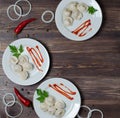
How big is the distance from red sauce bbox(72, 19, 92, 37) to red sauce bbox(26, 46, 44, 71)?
0.68 feet

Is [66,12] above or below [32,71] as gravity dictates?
above

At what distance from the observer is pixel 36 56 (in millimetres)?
1840

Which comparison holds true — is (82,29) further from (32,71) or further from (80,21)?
(32,71)

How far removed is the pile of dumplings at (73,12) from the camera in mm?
1852

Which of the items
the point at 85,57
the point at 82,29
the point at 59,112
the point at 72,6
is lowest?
the point at 59,112

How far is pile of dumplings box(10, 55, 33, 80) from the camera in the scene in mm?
1818

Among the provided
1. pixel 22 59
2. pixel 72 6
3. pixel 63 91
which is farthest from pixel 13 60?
pixel 72 6

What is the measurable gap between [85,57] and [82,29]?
0.14 meters

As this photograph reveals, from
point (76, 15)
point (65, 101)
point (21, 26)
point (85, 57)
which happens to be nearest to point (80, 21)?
point (76, 15)

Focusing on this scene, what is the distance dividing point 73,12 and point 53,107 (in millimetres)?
481

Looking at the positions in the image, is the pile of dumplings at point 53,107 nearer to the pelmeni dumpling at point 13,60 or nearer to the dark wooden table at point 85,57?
the dark wooden table at point 85,57

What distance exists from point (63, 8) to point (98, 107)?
1.71 ft

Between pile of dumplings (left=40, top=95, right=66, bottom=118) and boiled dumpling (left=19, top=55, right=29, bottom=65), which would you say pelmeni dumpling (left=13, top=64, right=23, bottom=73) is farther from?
pile of dumplings (left=40, top=95, right=66, bottom=118)

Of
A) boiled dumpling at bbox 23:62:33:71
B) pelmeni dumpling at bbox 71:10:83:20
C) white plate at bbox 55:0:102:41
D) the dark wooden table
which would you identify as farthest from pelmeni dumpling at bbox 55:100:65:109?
pelmeni dumpling at bbox 71:10:83:20
